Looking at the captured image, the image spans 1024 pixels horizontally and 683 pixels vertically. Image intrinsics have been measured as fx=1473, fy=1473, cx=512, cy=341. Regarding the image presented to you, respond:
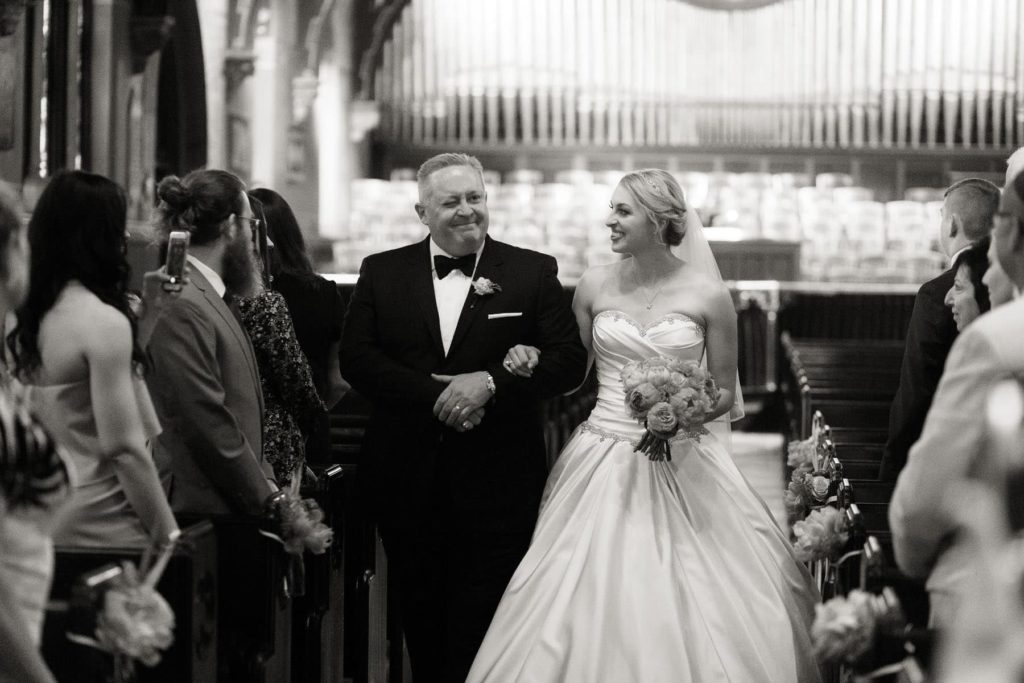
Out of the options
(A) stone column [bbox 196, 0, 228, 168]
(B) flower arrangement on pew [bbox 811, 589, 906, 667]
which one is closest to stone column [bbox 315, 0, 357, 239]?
(A) stone column [bbox 196, 0, 228, 168]

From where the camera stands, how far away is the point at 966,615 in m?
1.16

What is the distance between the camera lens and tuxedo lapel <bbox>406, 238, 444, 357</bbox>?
4.34 metres

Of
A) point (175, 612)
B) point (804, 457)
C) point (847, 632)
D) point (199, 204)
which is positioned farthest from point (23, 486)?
point (804, 457)

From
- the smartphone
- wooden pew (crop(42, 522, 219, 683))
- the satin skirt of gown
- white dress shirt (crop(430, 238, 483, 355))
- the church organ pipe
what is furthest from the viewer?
the church organ pipe

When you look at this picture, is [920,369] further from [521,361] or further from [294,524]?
[294,524]

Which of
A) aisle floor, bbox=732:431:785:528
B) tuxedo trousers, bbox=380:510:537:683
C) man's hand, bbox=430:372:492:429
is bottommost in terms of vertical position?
aisle floor, bbox=732:431:785:528

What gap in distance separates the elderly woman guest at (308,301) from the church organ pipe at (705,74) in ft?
36.9

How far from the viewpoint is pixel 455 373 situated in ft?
14.1

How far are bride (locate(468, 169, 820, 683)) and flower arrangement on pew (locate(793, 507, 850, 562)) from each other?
1.96ft

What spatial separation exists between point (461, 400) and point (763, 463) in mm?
7062

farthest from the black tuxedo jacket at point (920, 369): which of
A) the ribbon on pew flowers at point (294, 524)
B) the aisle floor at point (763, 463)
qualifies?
the aisle floor at point (763, 463)

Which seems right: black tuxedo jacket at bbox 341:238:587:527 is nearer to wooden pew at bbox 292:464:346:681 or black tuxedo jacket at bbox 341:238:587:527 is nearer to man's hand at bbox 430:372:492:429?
man's hand at bbox 430:372:492:429

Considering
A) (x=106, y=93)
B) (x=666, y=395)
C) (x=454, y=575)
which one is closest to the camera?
(x=666, y=395)

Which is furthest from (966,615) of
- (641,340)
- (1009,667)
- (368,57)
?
(368,57)
